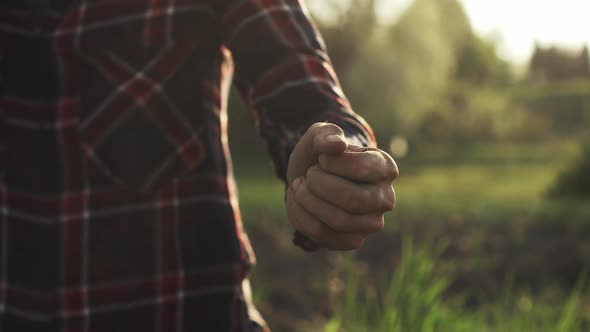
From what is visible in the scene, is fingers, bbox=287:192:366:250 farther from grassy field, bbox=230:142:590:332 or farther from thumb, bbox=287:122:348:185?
grassy field, bbox=230:142:590:332

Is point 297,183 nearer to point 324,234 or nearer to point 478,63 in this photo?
point 324,234

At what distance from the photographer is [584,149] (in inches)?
285

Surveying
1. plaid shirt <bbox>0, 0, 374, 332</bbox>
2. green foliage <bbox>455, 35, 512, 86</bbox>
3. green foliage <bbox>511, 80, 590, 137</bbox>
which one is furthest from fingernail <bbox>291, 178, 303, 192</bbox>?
green foliage <bbox>455, 35, 512, 86</bbox>

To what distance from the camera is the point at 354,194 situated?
0.78 meters

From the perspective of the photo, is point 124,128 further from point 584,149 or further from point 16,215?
point 584,149

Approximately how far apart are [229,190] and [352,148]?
46 centimetres

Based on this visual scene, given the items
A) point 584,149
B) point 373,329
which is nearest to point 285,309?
point 373,329

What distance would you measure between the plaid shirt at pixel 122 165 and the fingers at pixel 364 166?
15.9 inches

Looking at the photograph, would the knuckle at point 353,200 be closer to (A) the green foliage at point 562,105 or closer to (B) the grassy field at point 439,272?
(B) the grassy field at point 439,272

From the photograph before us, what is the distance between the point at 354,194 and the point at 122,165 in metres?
0.57

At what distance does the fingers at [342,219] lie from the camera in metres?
0.79

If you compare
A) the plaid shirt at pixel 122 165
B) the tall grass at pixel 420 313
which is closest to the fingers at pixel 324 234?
the plaid shirt at pixel 122 165

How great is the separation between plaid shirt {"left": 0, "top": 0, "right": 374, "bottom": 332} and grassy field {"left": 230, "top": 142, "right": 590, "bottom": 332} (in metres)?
1.23

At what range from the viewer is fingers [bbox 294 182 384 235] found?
2.59 ft
